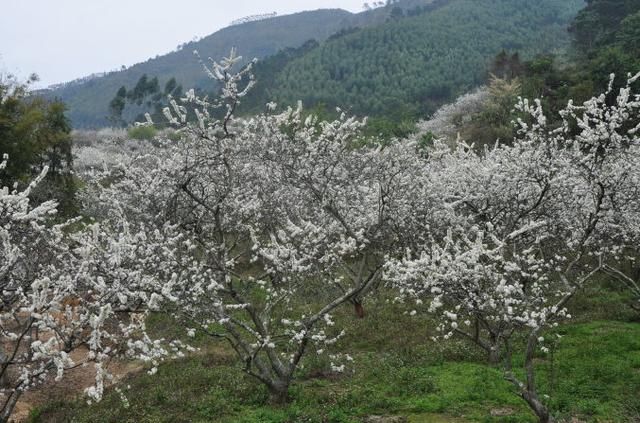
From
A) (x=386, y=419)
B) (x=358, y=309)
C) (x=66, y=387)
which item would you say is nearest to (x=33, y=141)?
(x=66, y=387)

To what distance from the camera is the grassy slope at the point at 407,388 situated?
38.5 feet

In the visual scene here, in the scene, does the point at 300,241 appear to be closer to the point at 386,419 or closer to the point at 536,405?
the point at 386,419

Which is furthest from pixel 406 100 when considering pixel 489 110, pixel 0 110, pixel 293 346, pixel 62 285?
pixel 62 285

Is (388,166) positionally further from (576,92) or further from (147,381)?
(576,92)

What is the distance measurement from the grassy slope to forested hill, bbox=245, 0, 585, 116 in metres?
75.8

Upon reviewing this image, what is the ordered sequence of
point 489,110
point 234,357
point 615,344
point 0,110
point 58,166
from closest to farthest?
1. point 615,344
2. point 234,357
3. point 0,110
4. point 58,166
5. point 489,110

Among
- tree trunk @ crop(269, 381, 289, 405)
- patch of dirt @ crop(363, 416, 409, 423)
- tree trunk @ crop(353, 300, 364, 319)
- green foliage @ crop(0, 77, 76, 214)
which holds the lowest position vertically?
tree trunk @ crop(353, 300, 364, 319)

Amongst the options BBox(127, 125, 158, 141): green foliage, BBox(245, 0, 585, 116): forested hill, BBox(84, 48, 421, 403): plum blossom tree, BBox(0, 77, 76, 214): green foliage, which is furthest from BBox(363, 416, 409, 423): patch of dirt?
BBox(127, 125, 158, 141): green foliage

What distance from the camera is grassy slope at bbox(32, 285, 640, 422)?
11750 millimetres

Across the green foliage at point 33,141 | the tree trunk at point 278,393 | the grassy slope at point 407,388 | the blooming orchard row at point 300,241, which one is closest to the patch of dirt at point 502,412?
the grassy slope at point 407,388

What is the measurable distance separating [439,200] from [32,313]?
44.1ft

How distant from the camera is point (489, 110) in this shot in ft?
176

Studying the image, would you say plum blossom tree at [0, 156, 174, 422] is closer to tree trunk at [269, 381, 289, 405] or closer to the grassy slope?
the grassy slope

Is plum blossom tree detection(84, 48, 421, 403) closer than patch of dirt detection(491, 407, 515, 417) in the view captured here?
No
